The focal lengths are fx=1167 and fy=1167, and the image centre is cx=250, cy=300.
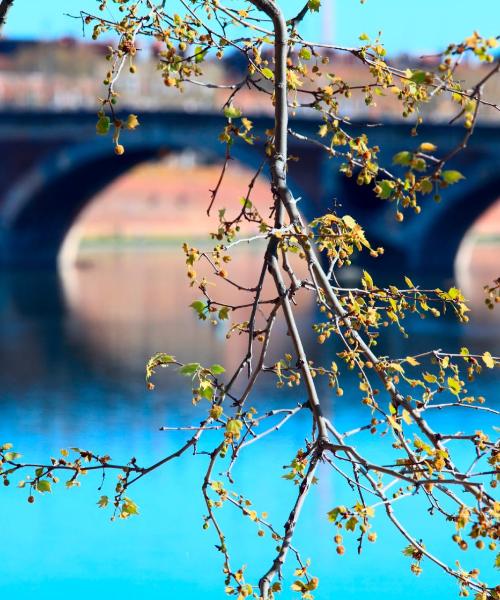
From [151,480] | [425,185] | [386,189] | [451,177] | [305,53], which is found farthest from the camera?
[151,480]

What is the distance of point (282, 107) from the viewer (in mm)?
2742

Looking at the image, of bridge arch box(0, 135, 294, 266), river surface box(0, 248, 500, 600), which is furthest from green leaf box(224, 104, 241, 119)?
bridge arch box(0, 135, 294, 266)

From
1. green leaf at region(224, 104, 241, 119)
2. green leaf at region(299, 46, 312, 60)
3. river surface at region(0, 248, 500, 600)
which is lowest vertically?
green leaf at region(224, 104, 241, 119)

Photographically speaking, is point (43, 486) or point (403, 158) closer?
point (403, 158)

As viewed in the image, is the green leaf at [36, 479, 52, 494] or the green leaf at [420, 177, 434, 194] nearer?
the green leaf at [420, 177, 434, 194]

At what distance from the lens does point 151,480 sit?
9438mm

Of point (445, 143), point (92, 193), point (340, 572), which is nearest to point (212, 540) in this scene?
point (340, 572)

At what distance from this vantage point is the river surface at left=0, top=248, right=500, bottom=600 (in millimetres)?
7371

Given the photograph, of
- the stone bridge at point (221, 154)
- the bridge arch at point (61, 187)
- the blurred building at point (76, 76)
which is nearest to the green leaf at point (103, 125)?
the stone bridge at point (221, 154)

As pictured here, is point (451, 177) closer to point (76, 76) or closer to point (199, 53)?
point (199, 53)

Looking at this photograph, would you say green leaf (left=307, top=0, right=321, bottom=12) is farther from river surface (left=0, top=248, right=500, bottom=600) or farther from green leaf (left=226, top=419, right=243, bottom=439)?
river surface (left=0, top=248, right=500, bottom=600)

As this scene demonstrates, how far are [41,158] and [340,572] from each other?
2277 centimetres

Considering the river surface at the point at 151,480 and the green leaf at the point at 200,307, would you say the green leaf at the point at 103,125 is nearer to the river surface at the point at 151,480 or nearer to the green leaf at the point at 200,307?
the green leaf at the point at 200,307

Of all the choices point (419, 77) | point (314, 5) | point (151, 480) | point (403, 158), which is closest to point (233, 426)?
point (403, 158)
